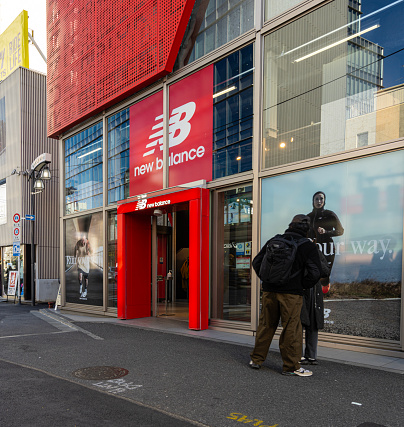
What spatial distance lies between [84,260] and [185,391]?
9.58m

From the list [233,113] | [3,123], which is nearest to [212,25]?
[233,113]

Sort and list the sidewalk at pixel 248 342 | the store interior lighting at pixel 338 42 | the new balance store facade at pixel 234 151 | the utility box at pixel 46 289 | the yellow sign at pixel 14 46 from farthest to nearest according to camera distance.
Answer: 1. the yellow sign at pixel 14 46
2. the utility box at pixel 46 289
3. the store interior lighting at pixel 338 42
4. the new balance store facade at pixel 234 151
5. the sidewalk at pixel 248 342

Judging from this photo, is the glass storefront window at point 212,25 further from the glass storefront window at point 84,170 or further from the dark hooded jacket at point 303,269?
the dark hooded jacket at point 303,269

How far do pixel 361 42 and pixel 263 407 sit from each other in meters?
5.61

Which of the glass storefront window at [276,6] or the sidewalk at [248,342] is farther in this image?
→ the glass storefront window at [276,6]

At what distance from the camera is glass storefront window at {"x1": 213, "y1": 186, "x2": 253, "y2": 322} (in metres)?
8.09

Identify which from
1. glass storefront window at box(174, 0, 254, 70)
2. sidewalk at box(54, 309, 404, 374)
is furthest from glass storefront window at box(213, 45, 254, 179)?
sidewalk at box(54, 309, 404, 374)

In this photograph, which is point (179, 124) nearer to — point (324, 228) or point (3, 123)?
point (324, 228)

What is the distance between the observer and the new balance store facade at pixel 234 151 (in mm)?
6297

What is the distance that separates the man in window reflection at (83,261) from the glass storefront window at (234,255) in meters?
5.82

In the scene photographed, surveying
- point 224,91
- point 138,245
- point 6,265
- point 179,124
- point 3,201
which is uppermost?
point 224,91

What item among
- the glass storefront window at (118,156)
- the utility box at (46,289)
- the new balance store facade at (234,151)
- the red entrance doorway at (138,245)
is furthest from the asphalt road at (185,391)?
the utility box at (46,289)

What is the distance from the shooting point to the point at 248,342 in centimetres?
705

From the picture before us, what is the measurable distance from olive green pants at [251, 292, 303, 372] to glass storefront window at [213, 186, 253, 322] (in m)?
2.89
